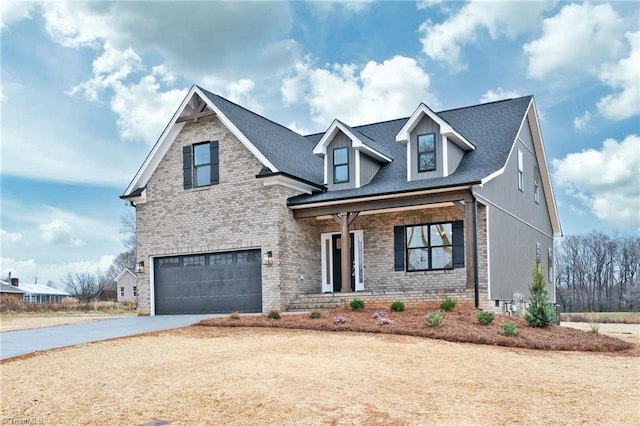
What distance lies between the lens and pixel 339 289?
2256 cm

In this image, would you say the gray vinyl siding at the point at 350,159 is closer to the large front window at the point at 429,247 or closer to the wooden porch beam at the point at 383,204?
the wooden porch beam at the point at 383,204

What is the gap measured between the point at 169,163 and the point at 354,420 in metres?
17.2

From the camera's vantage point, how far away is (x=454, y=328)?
47.9 feet

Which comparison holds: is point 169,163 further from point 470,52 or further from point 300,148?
point 470,52

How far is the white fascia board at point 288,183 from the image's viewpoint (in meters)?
20.8

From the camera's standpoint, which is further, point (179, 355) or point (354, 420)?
point (179, 355)

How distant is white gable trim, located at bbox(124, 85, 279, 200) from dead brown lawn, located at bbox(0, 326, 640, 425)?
374 inches

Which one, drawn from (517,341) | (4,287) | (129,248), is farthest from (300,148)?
(4,287)

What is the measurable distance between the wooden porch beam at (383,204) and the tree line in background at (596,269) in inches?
1397

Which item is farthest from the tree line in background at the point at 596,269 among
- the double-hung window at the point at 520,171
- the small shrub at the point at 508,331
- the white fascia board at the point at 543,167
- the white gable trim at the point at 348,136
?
the small shrub at the point at 508,331

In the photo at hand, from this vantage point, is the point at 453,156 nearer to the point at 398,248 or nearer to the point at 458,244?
the point at 458,244

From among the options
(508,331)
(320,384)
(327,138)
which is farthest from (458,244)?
(320,384)

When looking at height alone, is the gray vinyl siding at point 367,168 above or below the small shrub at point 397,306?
above

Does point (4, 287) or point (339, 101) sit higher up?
point (339, 101)
